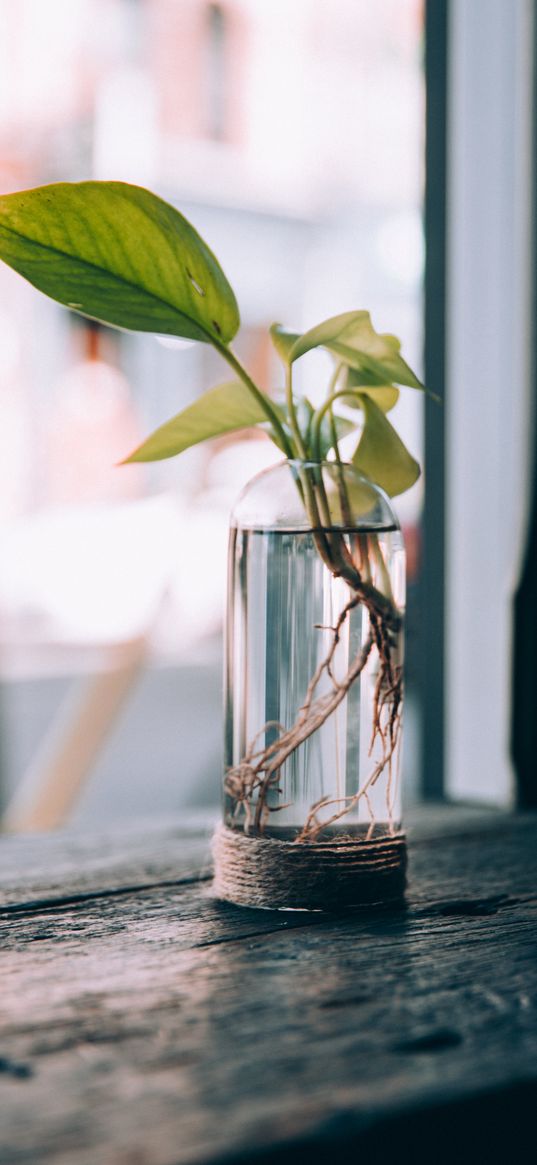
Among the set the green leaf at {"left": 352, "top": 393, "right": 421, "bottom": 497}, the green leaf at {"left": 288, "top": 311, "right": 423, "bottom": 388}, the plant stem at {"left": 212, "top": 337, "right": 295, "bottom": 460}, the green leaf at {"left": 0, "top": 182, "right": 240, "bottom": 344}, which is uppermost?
the green leaf at {"left": 0, "top": 182, "right": 240, "bottom": 344}

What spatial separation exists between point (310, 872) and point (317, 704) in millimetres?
85

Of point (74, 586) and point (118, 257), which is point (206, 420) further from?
point (74, 586)

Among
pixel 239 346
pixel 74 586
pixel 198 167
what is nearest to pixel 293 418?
pixel 74 586

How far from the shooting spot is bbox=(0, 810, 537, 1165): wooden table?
345 millimetres

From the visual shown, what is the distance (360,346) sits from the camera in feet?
1.99

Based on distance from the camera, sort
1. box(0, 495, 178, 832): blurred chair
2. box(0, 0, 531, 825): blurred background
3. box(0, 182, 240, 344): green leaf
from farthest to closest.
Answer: box(0, 495, 178, 832): blurred chair, box(0, 0, 531, 825): blurred background, box(0, 182, 240, 344): green leaf

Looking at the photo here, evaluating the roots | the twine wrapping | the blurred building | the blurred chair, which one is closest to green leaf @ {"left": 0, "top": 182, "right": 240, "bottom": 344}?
the roots

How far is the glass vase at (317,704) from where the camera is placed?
59cm

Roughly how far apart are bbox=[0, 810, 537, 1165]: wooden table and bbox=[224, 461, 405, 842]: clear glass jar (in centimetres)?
6

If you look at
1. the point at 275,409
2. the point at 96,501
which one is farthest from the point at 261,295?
the point at 275,409

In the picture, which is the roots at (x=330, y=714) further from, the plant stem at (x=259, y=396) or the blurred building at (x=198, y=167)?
the blurred building at (x=198, y=167)

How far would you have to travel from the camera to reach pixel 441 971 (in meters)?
0.49

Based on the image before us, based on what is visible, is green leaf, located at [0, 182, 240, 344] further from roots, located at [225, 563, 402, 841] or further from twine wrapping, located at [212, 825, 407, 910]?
twine wrapping, located at [212, 825, 407, 910]

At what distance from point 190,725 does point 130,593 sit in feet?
1.78
